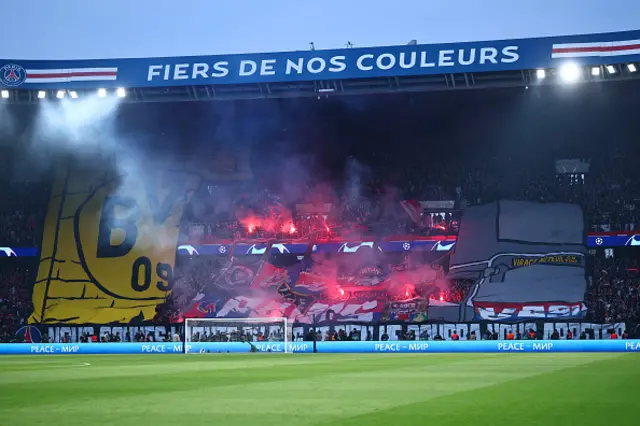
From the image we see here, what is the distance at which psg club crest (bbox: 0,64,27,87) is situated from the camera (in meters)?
50.8

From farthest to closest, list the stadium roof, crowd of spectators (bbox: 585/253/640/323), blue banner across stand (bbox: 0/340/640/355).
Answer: crowd of spectators (bbox: 585/253/640/323) → the stadium roof → blue banner across stand (bbox: 0/340/640/355)

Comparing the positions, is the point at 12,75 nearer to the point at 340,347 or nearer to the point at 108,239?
the point at 108,239

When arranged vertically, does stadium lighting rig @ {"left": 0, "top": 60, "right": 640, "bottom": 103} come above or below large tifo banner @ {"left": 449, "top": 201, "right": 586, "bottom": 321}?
above

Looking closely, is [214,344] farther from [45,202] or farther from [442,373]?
[442,373]

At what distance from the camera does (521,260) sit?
52.7m

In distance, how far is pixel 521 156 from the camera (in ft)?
193

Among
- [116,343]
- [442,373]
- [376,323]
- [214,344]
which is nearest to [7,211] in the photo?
[116,343]

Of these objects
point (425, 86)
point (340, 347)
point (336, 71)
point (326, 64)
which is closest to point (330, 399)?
point (340, 347)

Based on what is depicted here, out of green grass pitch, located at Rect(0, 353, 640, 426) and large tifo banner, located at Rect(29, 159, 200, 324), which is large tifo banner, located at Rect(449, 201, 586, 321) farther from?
green grass pitch, located at Rect(0, 353, 640, 426)

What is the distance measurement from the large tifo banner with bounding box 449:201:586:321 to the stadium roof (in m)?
9.47

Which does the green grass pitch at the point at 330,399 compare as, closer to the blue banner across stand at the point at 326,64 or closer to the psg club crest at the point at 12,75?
the blue banner across stand at the point at 326,64

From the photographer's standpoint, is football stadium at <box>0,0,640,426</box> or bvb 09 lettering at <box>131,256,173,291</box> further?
bvb 09 lettering at <box>131,256,173,291</box>

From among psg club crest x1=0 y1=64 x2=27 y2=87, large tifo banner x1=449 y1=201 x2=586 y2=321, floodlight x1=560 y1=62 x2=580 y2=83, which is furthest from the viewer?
psg club crest x1=0 y1=64 x2=27 y2=87

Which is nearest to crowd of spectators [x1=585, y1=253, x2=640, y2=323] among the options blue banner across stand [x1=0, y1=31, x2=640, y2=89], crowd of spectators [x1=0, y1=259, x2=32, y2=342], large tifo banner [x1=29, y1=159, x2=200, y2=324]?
blue banner across stand [x1=0, y1=31, x2=640, y2=89]
